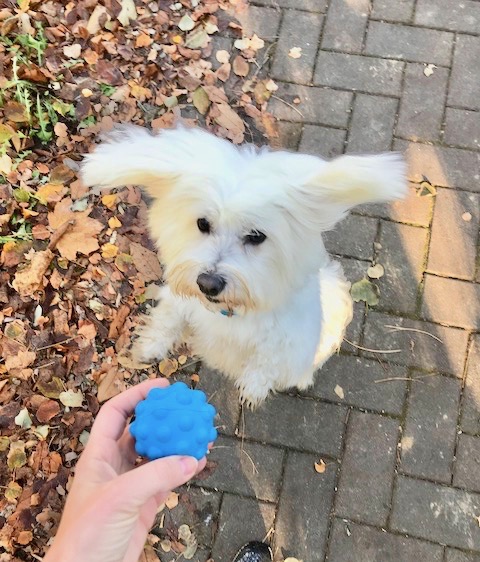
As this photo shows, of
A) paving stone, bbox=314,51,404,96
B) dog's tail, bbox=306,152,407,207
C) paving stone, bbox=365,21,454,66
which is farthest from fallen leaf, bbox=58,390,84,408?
paving stone, bbox=365,21,454,66

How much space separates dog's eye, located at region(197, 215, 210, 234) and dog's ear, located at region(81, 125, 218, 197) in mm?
172

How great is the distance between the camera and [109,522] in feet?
5.61

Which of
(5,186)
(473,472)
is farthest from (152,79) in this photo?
(473,472)

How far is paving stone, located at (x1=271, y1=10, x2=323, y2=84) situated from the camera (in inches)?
154

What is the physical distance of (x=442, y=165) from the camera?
370cm

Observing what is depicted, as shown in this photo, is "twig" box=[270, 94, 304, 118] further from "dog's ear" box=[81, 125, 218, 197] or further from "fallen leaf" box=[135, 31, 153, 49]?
"dog's ear" box=[81, 125, 218, 197]

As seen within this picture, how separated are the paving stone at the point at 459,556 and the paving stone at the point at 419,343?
86cm

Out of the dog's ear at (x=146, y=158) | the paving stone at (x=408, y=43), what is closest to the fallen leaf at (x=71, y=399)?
the dog's ear at (x=146, y=158)

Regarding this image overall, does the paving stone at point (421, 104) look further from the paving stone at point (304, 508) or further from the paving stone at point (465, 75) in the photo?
the paving stone at point (304, 508)

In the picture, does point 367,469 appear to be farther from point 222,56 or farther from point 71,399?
point 222,56

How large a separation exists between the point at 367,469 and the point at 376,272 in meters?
1.05

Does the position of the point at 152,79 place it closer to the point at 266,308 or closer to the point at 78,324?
the point at 78,324

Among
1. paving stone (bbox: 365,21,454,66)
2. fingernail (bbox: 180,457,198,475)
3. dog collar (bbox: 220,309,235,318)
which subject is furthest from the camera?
paving stone (bbox: 365,21,454,66)

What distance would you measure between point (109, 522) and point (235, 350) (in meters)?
1.28
